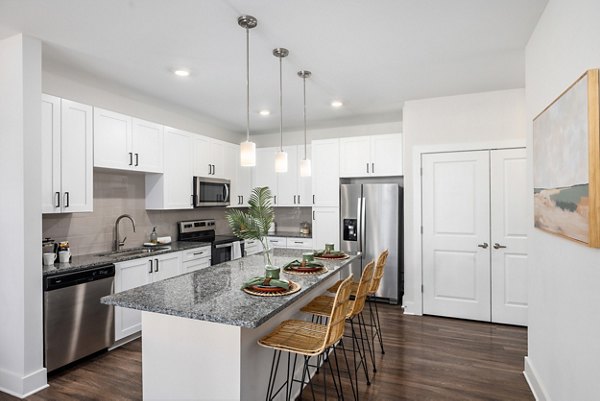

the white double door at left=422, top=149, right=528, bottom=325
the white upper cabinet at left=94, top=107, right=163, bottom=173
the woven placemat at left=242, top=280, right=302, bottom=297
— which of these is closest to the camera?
the woven placemat at left=242, top=280, right=302, bottom=297

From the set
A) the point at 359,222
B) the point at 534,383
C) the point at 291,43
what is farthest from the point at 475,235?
the point at 291,43

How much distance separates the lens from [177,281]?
235 centimetres

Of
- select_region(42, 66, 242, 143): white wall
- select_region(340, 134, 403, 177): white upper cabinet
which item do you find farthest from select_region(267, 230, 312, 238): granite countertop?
select_region(42, 66, 242, 143): white wall

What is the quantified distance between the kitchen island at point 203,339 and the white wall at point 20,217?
120 cm

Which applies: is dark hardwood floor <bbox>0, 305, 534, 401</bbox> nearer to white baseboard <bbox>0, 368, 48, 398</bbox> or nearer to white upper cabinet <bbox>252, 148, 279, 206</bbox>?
white baseboard <bbox>0, 368, 48, 398</bbox>

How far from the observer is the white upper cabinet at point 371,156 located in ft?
15.8

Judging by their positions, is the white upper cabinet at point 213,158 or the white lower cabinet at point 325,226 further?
the white lower cabinet at point 325,226

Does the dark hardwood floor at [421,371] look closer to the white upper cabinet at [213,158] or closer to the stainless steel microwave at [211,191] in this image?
the stainless steel microwave at [211,191]

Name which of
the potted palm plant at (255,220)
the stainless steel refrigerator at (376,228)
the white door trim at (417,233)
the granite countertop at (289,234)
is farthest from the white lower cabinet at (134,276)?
the white door trim at (417,233)

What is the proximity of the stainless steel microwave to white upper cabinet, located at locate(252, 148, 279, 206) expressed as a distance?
695mm

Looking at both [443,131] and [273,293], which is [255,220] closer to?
[273,293]

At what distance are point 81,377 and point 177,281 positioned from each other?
137cm

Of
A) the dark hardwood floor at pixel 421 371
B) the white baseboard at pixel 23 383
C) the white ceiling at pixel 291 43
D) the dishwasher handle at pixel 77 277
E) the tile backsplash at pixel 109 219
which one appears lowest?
the dark hardwood floor at pixel 421 371

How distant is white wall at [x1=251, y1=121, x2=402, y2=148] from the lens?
5.23 metres
